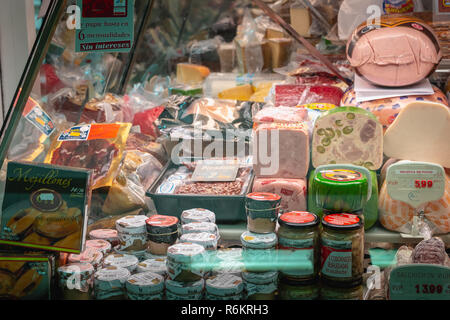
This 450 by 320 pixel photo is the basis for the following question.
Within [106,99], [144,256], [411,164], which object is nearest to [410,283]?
[411,164]

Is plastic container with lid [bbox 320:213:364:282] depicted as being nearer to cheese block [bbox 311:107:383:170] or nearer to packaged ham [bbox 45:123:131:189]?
cheese block [bbox 311:107:383:170]

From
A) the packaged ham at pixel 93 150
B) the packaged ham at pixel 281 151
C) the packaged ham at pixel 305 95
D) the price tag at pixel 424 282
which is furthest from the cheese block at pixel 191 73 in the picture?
the price tag at pixel 424 282

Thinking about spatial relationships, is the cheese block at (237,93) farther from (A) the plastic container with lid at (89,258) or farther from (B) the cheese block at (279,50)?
(A) the plastic container with lid at (89,258)

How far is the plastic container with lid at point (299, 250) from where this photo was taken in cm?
135

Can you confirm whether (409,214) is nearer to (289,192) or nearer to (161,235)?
(289,192)

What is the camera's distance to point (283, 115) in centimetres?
187

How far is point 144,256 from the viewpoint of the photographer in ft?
4.99

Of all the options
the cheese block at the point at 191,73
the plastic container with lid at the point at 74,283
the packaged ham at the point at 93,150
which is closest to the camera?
the plastic container with lid at the point at 74,283

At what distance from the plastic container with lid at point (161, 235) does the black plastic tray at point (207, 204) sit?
0.17 metres

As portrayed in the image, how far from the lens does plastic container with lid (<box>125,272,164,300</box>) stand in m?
1.33

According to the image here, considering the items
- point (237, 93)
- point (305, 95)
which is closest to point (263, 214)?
point (305, 95)

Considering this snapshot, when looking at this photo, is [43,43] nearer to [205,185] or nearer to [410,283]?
[205,185]

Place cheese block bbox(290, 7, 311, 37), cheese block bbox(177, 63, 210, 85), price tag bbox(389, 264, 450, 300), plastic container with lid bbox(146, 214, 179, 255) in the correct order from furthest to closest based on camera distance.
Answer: cheese block bbox(177, 63, 210, 85)
cheese block bbox(290, 7, 311, 37)
plastic container with lid bbox(146, 214, 179, 255)
price tag bbox(389, 264, 450, 300)

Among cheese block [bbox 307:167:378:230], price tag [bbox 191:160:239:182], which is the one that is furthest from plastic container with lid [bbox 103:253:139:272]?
cheese block [bbox 307:167:378:230]
